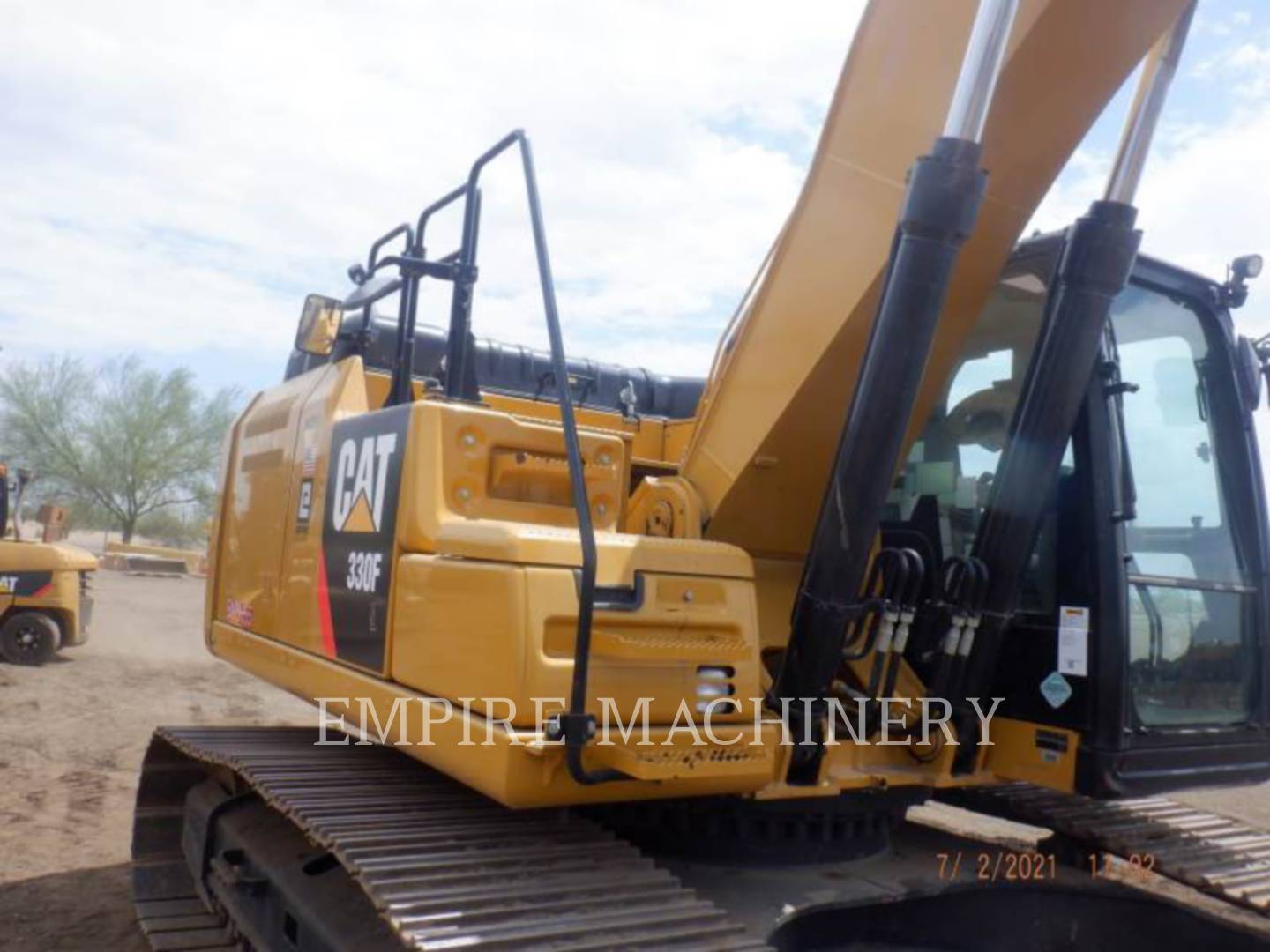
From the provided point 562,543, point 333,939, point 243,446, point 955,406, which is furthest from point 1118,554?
point 243,446

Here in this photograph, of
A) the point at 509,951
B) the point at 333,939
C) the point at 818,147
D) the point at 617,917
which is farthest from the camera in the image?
the point at 818,147

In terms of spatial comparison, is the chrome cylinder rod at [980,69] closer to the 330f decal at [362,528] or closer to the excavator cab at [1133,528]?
the excavator cab at [1133,528]

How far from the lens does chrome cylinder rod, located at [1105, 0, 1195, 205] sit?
2.89 metres

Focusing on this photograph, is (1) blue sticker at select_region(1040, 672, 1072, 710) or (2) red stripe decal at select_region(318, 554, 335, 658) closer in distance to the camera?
(1) blue sticker at select_region(1040, 672, 1072, 710)

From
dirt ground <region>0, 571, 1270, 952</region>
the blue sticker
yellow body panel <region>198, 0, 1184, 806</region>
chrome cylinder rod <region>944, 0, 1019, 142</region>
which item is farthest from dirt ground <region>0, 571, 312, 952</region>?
chrome cylinder rod <region>944, 0, 1019, 142</region>

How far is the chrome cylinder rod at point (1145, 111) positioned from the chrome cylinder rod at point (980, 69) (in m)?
0.59

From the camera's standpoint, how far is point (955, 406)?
3518 millimetres

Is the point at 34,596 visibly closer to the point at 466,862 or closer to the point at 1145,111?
the point at 466,862

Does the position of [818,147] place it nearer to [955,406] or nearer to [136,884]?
[955,406]

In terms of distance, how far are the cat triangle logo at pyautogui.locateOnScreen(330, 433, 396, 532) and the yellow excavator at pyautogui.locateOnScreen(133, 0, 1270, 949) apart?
0.06 ft

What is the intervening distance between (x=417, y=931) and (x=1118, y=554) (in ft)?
6.60

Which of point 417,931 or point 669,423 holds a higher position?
point 669,423

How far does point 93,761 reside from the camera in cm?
771
